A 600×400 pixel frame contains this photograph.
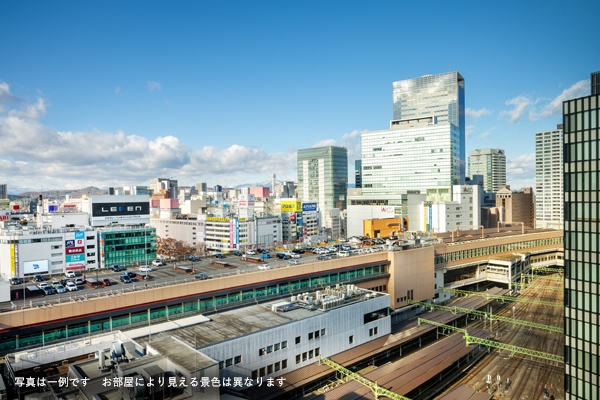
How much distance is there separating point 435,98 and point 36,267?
573 ft

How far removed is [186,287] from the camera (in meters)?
33.0

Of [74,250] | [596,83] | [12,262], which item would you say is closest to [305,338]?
[596,83]

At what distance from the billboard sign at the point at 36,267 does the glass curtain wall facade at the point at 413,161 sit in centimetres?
8730

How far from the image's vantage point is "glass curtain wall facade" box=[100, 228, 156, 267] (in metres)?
62.0

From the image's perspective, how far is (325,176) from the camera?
170 metres

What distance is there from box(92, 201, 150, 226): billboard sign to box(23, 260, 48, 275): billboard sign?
45.6 feet

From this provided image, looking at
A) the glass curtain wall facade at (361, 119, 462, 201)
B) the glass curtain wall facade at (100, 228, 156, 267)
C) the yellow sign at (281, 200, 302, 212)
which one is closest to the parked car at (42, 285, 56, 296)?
the glass curtain wall facade at (100, 228, 156, 267)

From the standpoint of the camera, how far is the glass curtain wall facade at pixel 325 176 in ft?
550

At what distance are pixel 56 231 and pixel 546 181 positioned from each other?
170169 mm

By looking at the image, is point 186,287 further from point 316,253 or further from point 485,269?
point 485,269

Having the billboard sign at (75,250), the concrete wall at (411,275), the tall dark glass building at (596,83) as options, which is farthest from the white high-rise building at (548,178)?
the billboard sign at (75,250)

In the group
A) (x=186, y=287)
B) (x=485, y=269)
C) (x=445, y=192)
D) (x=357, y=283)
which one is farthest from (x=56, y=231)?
(x=445, y=192)

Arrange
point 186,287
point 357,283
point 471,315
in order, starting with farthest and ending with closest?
1. point 471,315
2. point 357,283
3. point 186,287

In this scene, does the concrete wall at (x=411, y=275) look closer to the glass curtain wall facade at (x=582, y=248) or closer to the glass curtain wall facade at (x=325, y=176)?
the glass curtain wall facade at (x=582, y=248)
